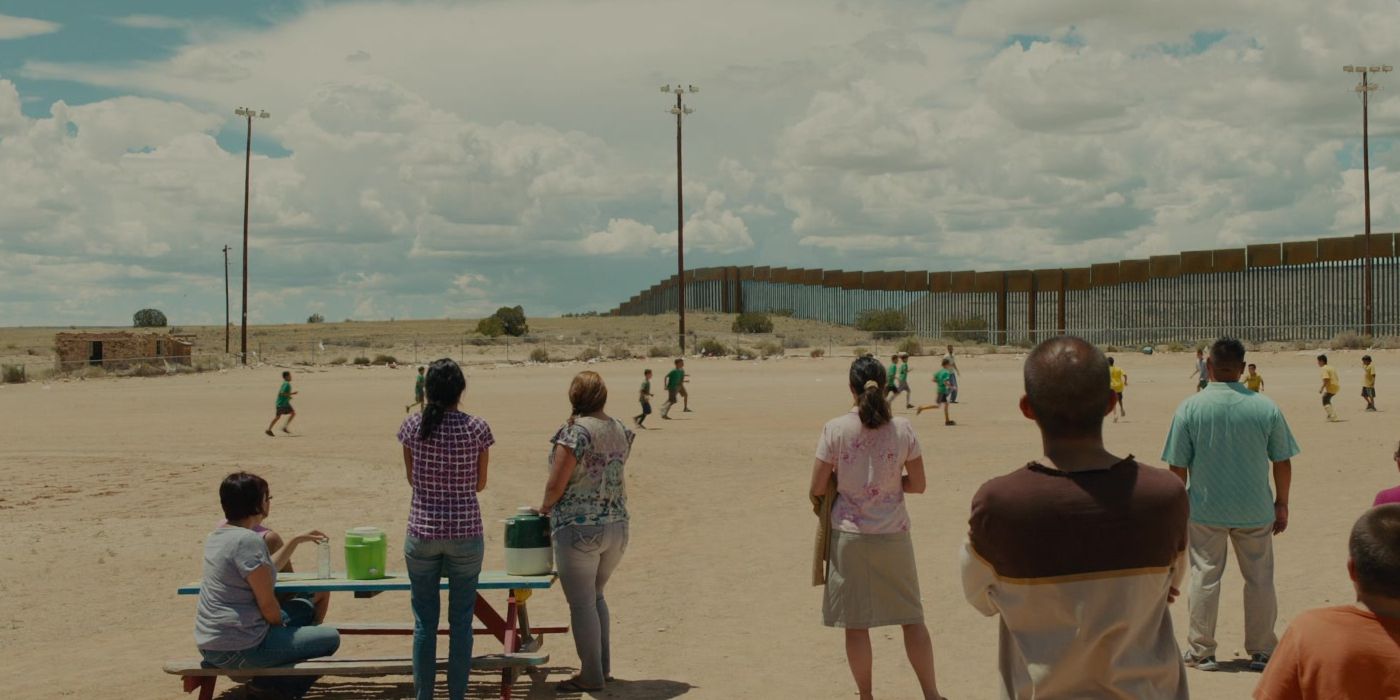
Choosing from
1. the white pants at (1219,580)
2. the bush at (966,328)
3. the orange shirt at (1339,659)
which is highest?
the bush at (966,328)

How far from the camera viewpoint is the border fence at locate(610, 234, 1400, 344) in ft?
161

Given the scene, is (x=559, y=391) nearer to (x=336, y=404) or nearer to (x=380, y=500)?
(x=336, y=404)

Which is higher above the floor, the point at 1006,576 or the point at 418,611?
the point at 1006,576

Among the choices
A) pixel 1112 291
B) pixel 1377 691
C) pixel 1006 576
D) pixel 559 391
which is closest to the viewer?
pixel 1377 691

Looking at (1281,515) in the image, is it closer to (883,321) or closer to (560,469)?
(560,469)

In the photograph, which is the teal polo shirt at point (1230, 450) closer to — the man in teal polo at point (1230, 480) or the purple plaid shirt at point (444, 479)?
the man in teal polo at point (1230, 480)

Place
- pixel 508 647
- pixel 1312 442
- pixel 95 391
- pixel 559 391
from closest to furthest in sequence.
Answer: pixel 508 647
pixel 1312 442
pixel 559 391
pixel 95 391

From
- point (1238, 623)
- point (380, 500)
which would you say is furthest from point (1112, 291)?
point (1238, 623)

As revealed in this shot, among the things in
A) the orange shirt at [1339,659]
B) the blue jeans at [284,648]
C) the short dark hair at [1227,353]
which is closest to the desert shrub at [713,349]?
the short dark hair at [1227,353]

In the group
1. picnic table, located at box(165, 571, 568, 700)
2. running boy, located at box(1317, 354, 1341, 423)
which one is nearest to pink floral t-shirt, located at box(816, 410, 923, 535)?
picnic table, located at box(165, 571, 568, 700)

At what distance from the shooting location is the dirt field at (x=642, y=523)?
26.7 feet

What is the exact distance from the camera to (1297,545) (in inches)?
448

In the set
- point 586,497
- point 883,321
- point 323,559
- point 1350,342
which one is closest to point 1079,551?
point 586,497

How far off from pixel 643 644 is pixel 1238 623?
3.84m
